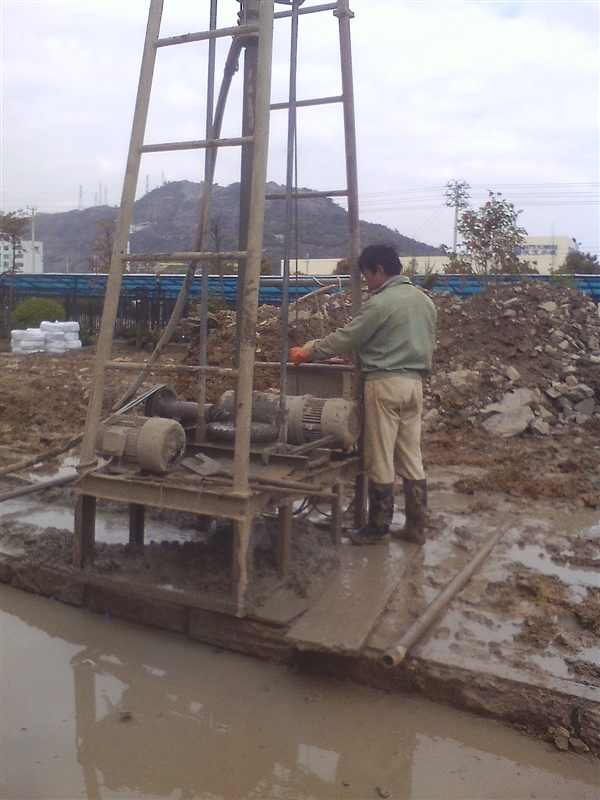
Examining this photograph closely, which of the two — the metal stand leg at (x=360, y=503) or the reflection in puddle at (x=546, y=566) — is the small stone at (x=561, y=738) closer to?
the reflection in puddle at (x=546, y=566)

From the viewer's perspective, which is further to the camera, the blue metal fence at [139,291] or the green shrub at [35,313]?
the green shrub at [35,313]

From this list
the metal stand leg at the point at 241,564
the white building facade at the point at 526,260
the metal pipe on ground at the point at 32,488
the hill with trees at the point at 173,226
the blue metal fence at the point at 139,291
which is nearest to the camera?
the metal stand leg at the point at 241,564

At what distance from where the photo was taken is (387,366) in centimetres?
410

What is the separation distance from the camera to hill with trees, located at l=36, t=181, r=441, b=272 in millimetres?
54681

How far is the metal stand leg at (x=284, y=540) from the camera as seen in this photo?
3482 mm

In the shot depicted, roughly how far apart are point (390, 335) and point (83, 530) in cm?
197

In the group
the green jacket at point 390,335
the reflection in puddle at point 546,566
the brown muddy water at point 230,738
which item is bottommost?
the brown muddy water at point 230,738

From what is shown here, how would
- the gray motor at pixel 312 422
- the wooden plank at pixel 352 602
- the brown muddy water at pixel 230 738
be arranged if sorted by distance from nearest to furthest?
the brown muddy water at pixel 230 738, the wooden plank at pixel 352 602, the gray motor at pixel 312 422

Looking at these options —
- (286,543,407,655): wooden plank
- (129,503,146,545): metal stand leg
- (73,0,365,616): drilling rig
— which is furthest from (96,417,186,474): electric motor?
(286,543,407,655): wooden plank

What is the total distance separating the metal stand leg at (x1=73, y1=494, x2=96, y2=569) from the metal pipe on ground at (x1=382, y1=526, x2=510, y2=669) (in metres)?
1.62

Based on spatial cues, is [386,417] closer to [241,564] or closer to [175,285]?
[241,564]

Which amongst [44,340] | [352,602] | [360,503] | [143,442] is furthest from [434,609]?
[44,340]

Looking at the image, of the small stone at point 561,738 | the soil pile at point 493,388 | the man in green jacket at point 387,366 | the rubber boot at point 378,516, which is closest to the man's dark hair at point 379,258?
the man in green jacket at point 387,366

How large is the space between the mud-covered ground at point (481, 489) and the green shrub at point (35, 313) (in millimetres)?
7865
